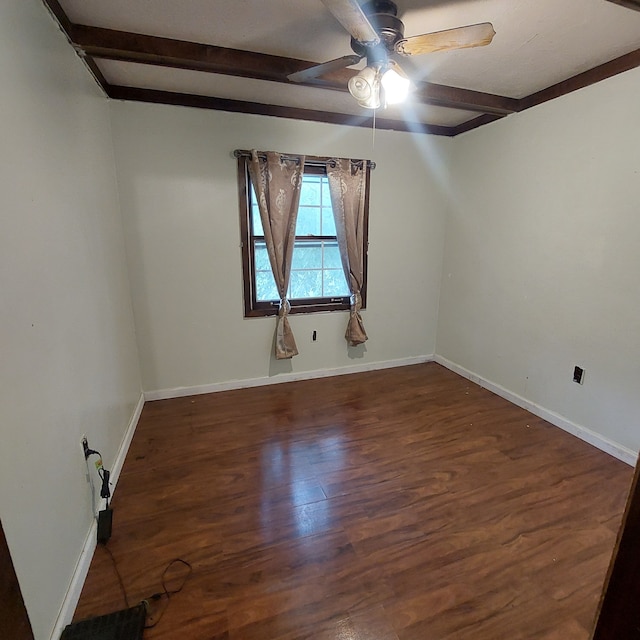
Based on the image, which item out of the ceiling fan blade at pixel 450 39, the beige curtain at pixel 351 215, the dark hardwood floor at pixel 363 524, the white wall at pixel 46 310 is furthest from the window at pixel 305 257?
the ceiling fan blade at pixel 450 39

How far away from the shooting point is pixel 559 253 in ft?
8.34

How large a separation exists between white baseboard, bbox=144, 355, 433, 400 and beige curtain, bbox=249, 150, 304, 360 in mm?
853

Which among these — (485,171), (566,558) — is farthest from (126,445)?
(485,171)

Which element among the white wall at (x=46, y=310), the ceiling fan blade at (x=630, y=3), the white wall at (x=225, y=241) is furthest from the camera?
the white wall at (x=225, y=241)

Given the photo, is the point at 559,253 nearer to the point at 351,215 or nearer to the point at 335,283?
the point at 351,215

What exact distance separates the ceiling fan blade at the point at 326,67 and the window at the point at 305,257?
3.53ft

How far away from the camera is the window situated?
3.01 m

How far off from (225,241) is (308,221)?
2.53 ft

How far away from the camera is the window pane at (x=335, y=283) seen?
3383 millimetres

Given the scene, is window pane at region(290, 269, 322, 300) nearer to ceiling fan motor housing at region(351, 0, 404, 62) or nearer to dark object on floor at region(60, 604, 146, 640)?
ceiling fan motor housing at region(351, 0, 404, 62)

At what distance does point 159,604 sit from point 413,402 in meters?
2.21

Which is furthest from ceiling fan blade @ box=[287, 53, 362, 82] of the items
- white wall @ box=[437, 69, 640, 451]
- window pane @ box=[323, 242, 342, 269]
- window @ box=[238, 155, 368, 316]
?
white wall @ box=[437, 69, 640, 451]

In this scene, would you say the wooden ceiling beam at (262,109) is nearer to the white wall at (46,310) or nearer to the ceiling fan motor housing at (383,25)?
the white wall at (46,310)

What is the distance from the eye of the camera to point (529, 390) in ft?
9.36
